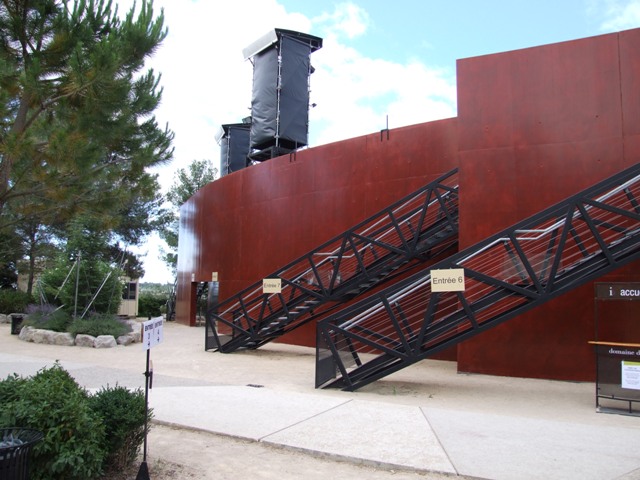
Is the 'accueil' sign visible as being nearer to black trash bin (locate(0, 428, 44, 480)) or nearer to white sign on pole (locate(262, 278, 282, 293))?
white sign on pole (locate(262, 278, 282, 293))

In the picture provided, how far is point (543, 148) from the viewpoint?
1068cm

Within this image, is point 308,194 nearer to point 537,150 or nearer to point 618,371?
point 537,150

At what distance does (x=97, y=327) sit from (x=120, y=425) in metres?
13.0

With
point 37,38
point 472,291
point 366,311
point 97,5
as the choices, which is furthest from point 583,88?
point 37,38

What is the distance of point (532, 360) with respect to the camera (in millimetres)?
10320

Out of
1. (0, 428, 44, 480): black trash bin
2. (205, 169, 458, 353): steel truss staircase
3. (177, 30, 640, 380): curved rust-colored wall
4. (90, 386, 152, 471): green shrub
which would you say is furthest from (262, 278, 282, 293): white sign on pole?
(0, 428, 44, 480): black trash bin

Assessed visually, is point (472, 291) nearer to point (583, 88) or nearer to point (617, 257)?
point (617, 257)

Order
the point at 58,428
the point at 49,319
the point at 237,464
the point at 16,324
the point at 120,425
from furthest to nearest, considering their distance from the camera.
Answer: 1. the point at 16,324
2. the point at 49,319
3. the point at 237,464
4. the point at 120,425
5. the point at 58,428

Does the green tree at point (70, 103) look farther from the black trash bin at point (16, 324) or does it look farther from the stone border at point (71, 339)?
the black trash bin at point (16, 324)

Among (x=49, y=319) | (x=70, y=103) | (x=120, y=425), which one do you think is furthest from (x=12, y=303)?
(x=120, y=425)

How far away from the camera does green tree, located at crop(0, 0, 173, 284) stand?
891 centimetres

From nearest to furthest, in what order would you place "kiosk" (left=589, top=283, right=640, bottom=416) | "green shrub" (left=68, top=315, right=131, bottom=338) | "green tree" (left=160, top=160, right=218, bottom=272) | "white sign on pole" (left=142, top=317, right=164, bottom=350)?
"white sign on pole" (left=142, top=317, right=164, bottom=350)
"kiosk" (left=589, top=283, right=640, bottom=416)
"green shrub" (left=68, top=315, right=131, bottom=338)
"green tree" (left=160, top=160, right=218, bottom=272)

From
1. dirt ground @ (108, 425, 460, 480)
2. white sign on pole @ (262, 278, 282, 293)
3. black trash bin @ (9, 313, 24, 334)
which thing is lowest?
dirt ground @ (108, 425, 460, 480)

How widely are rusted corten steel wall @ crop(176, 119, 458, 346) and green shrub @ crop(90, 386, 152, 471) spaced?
10.1m
